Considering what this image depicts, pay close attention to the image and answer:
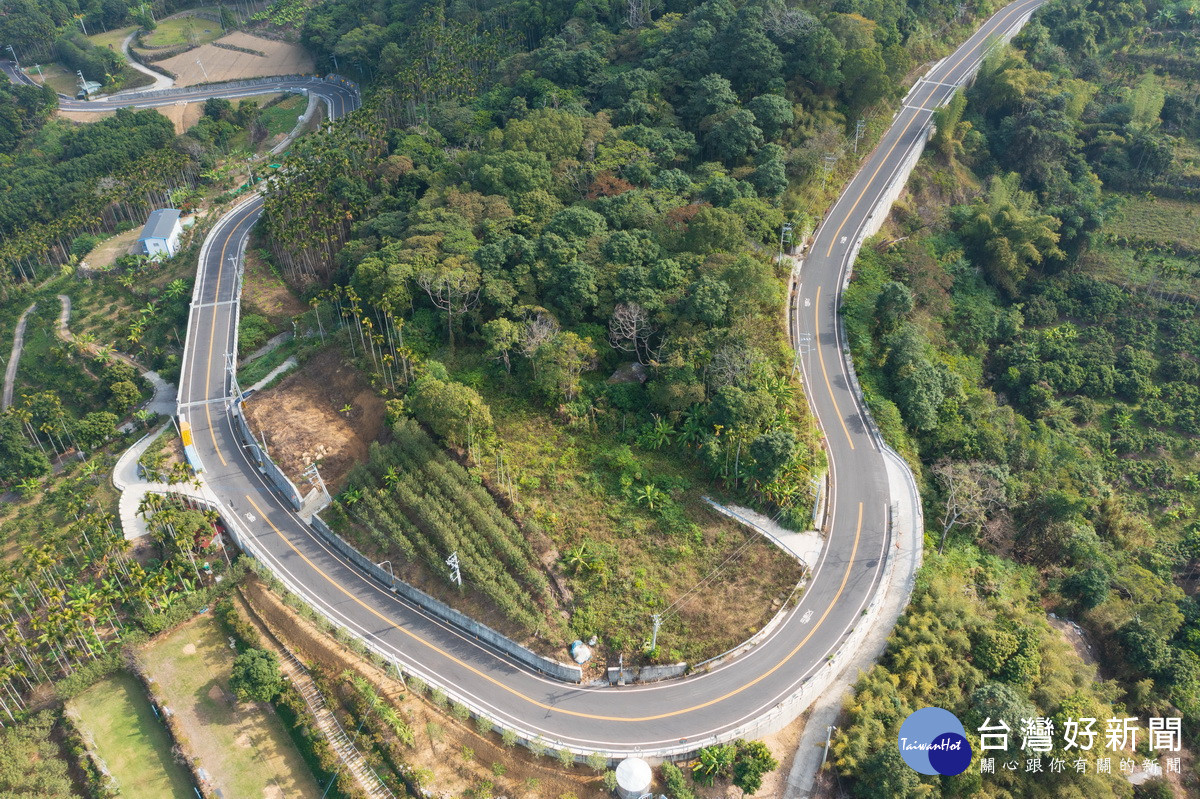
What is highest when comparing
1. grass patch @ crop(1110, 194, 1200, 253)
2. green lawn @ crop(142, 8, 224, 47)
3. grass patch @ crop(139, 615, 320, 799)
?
green lawn @ crop(142, 8, 224, 47)

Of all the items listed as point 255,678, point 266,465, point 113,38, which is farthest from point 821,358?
point 113,38

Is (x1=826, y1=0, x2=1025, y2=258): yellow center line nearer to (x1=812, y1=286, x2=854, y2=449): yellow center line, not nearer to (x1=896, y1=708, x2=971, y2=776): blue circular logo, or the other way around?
(x1=812, y1=286, x2=854, y2=449): yellow center line

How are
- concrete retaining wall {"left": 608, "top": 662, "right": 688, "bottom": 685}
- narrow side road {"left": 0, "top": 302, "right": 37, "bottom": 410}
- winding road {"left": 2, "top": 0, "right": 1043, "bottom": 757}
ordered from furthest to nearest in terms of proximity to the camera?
narrow side road {"left": 0, "top": 302, "right": 37, "bottom": 410} → concrete retaining wall {"left": 608, "top": 662, "right": 688, "bottom": 685} → winding road {"left": 2, "top": 0, "right": 1043, "bottom": 757}

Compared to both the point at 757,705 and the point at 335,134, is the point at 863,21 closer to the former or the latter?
the point at 335,134

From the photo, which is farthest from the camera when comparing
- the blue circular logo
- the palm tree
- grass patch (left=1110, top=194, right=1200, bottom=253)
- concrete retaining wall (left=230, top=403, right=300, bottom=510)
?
grass patch (left=1110, top=194, right=1200, bottom=253)

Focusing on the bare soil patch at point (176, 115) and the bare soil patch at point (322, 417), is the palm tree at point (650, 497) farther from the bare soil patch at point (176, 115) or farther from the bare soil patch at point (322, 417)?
the bare soil patch at point (176, 115)

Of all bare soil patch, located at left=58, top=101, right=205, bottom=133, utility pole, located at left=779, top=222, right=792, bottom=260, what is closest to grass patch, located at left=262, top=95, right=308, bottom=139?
bare soil patch, located at left=58, top=101, right=205, bottom=133
